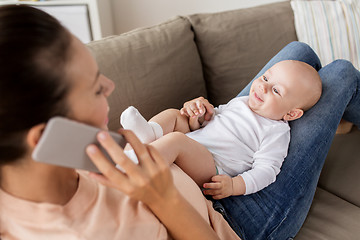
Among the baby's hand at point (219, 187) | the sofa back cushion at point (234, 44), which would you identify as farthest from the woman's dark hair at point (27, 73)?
the sofa back cushion at point (234, 44)

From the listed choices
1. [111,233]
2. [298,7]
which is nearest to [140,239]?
[111,233]

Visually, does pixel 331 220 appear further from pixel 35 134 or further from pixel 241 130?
pixel 35 134

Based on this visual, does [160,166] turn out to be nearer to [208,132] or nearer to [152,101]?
[208,132]

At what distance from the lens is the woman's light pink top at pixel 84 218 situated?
64cm

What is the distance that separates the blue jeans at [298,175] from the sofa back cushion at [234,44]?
17.5 inches

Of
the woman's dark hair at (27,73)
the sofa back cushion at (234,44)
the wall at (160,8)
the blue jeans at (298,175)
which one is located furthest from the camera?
the wall at (160,8)

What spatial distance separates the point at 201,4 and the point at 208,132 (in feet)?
5.83

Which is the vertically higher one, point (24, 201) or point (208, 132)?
point (24, 201)

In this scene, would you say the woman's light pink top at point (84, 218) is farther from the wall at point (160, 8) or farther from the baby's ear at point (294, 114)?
the wall at point (160, 8)

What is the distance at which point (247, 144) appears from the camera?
1255 mm

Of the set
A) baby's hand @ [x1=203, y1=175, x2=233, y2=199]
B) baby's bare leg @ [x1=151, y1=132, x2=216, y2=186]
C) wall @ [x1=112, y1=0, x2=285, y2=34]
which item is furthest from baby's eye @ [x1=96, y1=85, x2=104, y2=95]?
wall @ [x1=112, y1=0, x2=285, y2=34]

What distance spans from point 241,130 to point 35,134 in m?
0.86

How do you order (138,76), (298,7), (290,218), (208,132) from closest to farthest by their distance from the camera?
(290,218) < (208,132) < (138,76) < (298,7)

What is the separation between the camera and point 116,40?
146cm
